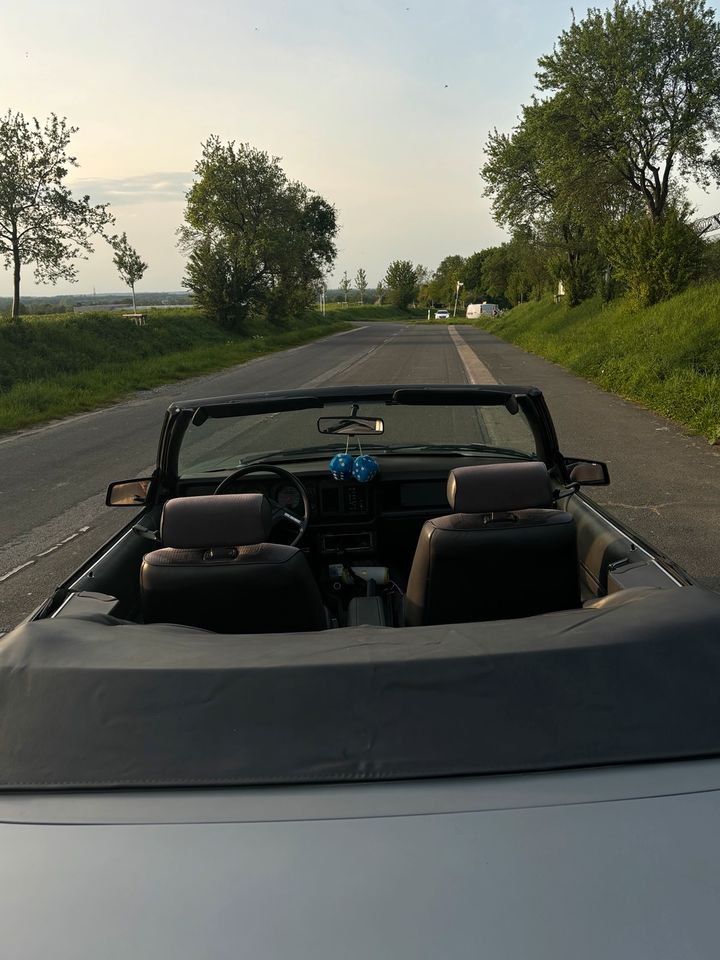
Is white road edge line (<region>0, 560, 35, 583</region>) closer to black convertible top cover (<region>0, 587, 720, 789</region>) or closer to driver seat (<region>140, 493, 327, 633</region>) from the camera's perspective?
driver seat (<region>140, 493, 327, 633</region>)

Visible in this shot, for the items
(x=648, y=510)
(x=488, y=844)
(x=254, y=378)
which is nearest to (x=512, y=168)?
(x=254, y=378)

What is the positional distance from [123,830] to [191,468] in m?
2.61

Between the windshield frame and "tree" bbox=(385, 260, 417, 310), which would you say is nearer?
the windshield frame

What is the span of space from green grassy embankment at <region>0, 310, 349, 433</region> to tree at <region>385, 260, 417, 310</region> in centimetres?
8638

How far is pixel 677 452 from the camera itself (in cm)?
Result: 1047

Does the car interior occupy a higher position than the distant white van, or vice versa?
the distant white van

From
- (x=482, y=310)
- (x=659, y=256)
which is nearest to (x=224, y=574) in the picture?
(x=659, y=256)

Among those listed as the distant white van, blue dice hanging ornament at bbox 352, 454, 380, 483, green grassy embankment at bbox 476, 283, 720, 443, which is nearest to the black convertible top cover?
blue dice hanging ornament at bbox 352, 454, 380, 483

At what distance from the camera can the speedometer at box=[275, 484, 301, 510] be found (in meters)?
4.05

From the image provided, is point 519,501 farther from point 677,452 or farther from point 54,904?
point 677,452

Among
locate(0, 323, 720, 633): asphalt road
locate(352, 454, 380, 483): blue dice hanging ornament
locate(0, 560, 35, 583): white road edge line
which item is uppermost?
locate(352, 454, 380, 483): blue dice hanging ornament

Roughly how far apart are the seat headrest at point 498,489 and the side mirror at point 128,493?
5.18ft

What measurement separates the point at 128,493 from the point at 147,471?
21.5 ft

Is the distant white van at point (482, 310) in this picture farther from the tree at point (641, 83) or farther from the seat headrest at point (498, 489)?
the seat headrest at point (498, 489)
